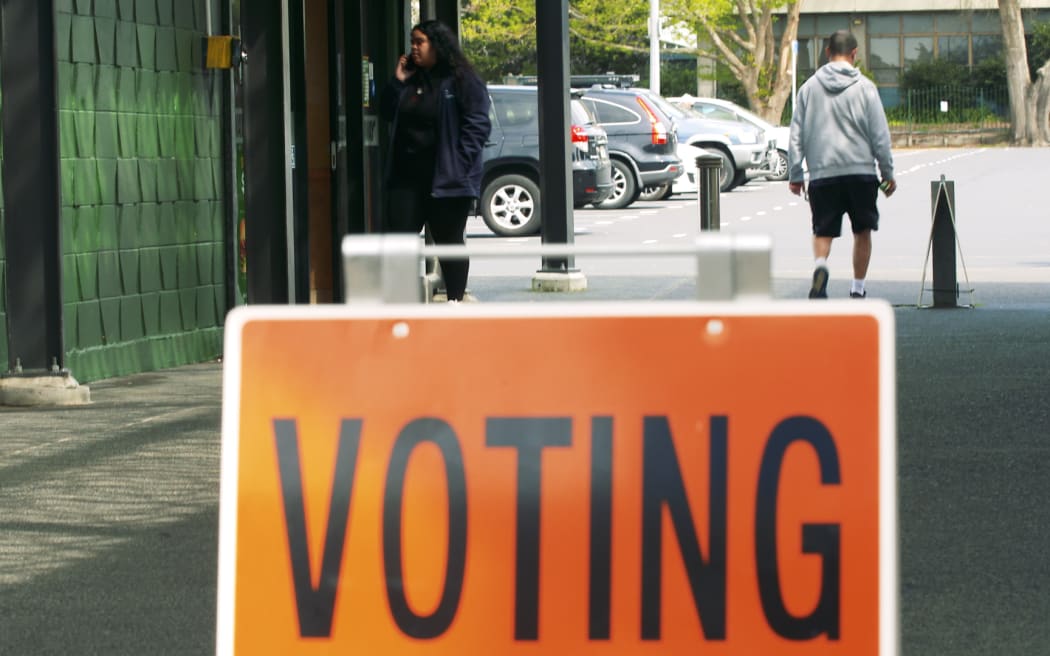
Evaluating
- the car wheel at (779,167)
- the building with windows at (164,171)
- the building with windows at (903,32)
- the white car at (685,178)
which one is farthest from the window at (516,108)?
the building with windows at (903,32)

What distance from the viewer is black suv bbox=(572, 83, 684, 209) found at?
2823 centimetres

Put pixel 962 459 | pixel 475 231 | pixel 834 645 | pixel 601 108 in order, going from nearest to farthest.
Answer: pixel 834 645, pixel 962 459, pixel 475 231, pixel 601 108

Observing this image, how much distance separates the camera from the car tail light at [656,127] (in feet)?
92.8

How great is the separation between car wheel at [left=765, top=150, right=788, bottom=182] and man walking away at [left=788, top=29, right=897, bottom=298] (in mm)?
25017

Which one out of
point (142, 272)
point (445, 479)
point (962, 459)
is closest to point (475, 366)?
point (445, 479)

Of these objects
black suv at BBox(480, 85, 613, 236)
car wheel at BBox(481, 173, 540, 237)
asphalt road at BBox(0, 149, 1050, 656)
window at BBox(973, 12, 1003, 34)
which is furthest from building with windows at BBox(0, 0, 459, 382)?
window at BBox(973, 12, 1003, 34)

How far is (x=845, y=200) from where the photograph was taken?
12.0m

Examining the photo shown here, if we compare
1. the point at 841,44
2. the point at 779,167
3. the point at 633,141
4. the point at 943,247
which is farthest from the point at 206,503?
the point at 779,167

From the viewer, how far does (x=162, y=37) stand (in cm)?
1085

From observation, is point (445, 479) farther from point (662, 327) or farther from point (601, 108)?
point (601, 108)

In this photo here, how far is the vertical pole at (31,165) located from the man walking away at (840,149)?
486cm

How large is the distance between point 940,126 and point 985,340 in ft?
168

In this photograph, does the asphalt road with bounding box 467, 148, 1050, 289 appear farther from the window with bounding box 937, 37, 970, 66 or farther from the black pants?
the window with bounding box 937, 37, 970, 66

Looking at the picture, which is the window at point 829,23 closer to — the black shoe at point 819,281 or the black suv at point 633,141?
the black suv at point 633,141
